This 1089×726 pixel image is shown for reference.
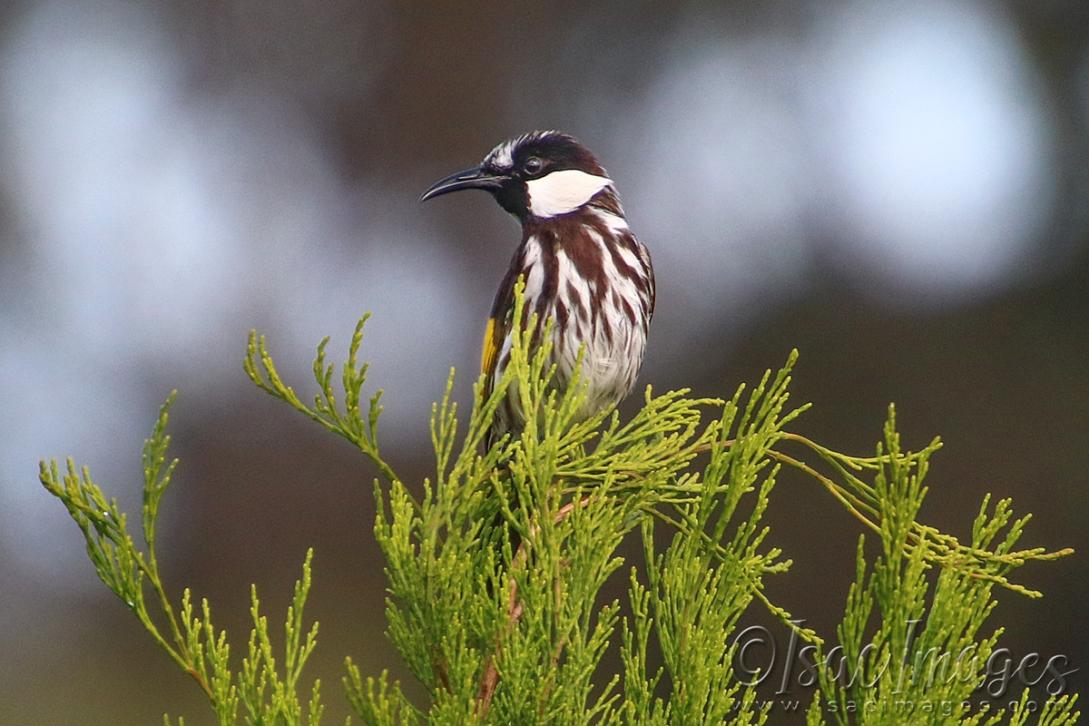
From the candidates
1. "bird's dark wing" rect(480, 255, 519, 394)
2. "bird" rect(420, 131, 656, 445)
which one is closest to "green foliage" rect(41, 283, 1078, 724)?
"bird" rect(420, 131, 656, 445)

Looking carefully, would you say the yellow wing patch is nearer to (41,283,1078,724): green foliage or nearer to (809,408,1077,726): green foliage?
(41,283,1078,724): green foliage

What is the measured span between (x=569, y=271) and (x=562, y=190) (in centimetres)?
36

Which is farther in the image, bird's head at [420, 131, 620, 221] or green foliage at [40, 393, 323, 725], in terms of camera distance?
bird's head at [420, 131, 620, 221]

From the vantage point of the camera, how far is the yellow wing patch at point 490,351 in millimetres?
2404

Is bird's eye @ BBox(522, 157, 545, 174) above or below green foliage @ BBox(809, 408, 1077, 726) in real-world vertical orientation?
above

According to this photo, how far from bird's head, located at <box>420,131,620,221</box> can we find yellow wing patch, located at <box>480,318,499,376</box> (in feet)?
1.04

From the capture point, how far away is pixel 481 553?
1407mm

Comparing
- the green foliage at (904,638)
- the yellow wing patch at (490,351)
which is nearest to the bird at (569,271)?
the yellow wing patch at (490,351)

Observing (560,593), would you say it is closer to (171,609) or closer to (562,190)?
(171,609)

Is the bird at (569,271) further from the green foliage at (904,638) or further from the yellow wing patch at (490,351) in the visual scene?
the green foliage at (904,638)

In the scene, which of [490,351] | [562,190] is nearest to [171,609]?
[490,351]

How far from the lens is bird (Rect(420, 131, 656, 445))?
234cm

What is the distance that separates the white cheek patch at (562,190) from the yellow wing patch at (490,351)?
308mm

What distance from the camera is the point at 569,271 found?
2.38 metres
